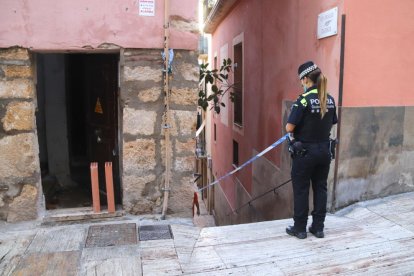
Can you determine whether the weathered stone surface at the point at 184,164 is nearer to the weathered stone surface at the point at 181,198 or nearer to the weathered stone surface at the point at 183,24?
the weathered stone surface at the point at 181,198

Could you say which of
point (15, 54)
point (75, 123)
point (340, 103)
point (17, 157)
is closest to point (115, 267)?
point (17, 157)

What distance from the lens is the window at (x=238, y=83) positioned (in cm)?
890

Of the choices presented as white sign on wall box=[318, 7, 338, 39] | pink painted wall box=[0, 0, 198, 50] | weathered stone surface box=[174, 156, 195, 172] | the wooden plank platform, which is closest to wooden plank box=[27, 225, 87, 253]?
the wooden plank platform

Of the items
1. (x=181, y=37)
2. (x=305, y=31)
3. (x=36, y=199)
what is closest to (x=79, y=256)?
(x=36, y=199)

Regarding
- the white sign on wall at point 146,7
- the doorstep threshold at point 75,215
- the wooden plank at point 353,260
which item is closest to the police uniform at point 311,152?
the wooden plank at point 353,260

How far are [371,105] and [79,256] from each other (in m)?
3.27

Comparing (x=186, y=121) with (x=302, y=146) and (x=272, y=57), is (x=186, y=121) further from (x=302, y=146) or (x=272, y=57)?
(x=272, y=57)

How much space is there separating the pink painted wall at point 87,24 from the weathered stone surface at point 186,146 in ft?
3.11

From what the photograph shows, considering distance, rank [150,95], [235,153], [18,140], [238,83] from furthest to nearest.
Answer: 1. [235,153]
2. [238,83]
3. [150,95]
4. [18,140]

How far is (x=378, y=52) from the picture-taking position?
424 centimetres

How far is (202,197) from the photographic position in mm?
15102

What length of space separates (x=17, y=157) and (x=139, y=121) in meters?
1.18

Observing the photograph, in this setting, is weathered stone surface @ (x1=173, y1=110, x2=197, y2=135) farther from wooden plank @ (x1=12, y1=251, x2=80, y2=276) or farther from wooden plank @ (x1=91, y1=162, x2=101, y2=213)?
wooden plank @ (x1=12, y1=251, x2=80, y2=276)

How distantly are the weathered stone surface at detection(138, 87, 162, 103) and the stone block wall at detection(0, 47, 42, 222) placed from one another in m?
1.01
